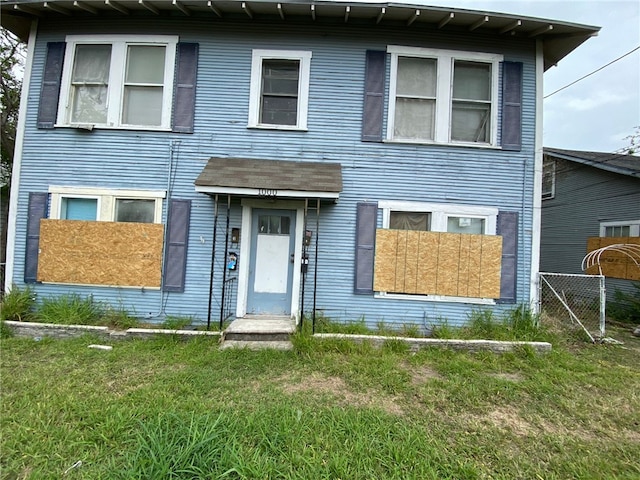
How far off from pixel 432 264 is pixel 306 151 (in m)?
3.17

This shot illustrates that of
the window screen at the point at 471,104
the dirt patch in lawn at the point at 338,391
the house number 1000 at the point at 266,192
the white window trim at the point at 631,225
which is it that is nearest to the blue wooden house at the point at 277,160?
the window screen at the point at 471,104

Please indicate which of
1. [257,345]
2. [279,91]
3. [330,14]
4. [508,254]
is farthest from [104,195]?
[508,254]

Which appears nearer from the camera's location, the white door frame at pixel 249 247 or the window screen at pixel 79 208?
the white door frame at pixel 249 247

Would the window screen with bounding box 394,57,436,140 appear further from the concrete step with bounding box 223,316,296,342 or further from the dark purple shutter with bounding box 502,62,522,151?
the concrete step with bounding box 223,316,296,342

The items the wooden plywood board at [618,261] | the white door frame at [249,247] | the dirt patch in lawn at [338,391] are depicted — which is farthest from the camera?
the wooden plywood board at [618,261]

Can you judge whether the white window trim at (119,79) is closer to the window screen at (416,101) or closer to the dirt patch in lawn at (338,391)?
the window screen at (416,101)

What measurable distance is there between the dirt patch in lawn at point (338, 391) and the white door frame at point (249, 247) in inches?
78.2

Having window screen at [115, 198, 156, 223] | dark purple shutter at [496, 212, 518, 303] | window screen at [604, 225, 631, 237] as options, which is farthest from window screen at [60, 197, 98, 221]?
window screen at [604, 225, 631, 237]

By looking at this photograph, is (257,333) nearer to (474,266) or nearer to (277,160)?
(277,160)

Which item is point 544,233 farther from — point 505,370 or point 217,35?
point 217,35

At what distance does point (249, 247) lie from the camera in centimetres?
572

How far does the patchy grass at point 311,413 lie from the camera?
90.2 inches

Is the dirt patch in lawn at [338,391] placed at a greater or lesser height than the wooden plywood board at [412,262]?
lesser

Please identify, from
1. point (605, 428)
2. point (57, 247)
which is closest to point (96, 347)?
point (57, 247)
